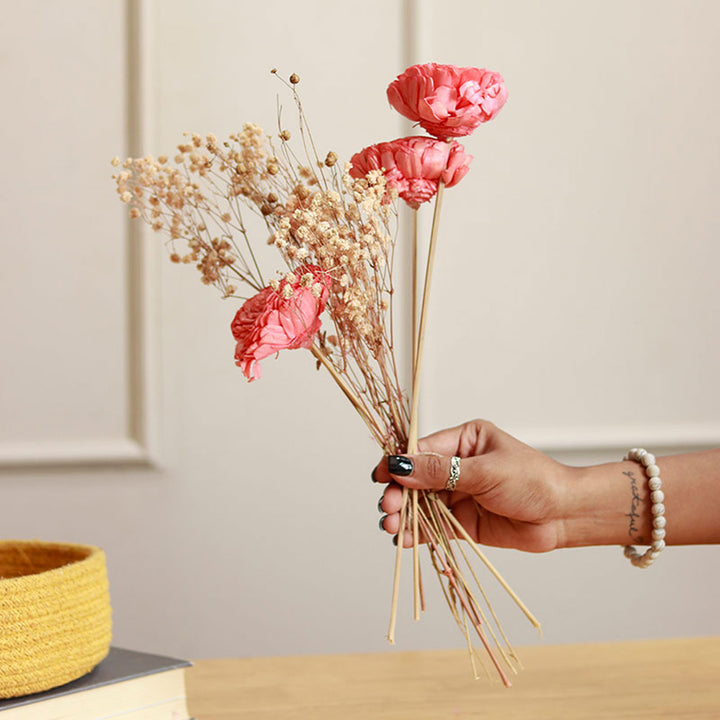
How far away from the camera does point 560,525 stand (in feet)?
3.29

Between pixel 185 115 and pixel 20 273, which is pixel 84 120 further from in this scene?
pixel 20 273

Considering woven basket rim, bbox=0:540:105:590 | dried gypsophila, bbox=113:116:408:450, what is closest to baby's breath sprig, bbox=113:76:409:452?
dried gypsophila, bbox=113:116:408:450

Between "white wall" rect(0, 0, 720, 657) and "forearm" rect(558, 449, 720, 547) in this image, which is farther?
"white wall" rect(0, 0, 720, 657)

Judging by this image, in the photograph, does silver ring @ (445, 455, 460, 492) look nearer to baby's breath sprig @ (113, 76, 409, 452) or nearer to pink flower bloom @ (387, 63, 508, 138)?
baby's breath sprig @ (113, 76, 409, 452)

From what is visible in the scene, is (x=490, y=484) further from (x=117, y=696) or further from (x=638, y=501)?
(x=117, y=696)

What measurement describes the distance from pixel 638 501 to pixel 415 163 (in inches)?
19.4

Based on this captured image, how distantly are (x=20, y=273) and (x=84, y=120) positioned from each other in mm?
329

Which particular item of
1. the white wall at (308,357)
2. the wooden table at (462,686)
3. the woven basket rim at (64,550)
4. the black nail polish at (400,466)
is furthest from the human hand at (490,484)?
the white wall at (308,357)

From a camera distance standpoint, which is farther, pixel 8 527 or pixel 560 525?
pixel 8 527

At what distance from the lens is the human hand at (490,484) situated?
0.75 m

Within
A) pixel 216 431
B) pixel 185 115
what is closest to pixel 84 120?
pixel 185 115

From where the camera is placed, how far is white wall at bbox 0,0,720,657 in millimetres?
1720

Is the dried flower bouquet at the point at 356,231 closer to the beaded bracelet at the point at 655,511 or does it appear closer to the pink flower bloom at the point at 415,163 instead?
the pink flower bloom at the point at 415,163

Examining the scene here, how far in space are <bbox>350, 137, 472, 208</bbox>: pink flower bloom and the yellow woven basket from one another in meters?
0.41
